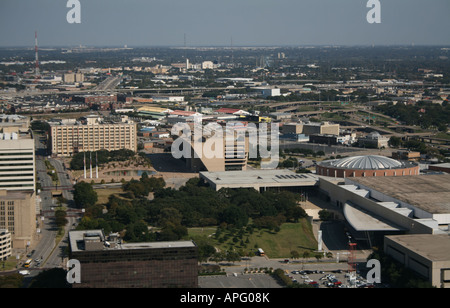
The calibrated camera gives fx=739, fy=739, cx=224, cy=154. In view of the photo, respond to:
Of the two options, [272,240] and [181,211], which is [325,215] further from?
[181,211]

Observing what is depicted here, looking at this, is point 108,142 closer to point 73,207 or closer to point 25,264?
point 73,207

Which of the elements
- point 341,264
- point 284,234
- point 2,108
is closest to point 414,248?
point 341,264

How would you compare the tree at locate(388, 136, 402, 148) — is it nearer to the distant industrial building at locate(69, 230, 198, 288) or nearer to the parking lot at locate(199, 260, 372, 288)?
the parking lot at locate(199, 260, 372, 288)

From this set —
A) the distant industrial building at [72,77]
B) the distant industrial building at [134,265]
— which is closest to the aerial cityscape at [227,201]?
the distant industrial building at [134,265]

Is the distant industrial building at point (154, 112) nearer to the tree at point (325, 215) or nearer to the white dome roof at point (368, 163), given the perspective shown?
the white dome roof at point (368, 163)

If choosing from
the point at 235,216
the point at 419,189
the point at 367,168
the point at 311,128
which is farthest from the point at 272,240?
the point at 311,128

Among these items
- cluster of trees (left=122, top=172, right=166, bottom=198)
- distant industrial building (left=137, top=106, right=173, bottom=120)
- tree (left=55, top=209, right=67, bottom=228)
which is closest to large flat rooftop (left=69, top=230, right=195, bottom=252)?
tree (left=55, top=209, right=67, bottom=228)

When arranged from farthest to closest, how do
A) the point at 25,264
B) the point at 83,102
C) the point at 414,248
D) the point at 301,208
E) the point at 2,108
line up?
the point at 83,102 → the point at 2,108 → the point at 301,208 → the point at 25,264 → the point at 414,248
